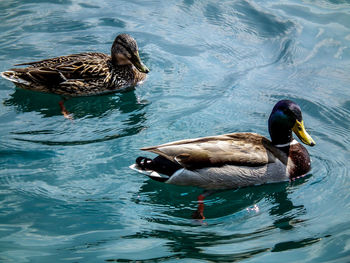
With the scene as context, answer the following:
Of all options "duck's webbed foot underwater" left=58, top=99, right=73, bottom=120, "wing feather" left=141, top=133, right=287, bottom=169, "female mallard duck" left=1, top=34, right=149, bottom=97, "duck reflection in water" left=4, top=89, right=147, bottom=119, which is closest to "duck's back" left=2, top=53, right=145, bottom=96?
"female mallard duck" left=1, top=34, right=149, bottom=97

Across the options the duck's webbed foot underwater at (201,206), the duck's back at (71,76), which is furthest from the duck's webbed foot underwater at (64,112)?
the duck's webbed foot underwater at (201,206)

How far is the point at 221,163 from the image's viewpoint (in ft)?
21.2

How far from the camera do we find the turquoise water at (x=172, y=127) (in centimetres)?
546

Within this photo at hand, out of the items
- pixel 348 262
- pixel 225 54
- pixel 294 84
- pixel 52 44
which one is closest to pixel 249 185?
pixel 348 262

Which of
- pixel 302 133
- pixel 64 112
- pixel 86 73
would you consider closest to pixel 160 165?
pixel 302 133

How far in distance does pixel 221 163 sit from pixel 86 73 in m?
3.44

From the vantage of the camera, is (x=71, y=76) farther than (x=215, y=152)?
Yes

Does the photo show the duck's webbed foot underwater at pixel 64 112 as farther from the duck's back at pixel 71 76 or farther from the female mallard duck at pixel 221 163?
the female mallard duck at pixel 221 163

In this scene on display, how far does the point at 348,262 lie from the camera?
511 cm

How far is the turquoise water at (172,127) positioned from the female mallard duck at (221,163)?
6.2 inches

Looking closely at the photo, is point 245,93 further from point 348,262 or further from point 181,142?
point 348,262

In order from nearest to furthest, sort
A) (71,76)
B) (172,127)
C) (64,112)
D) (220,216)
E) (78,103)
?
(220,216) < (172,127) < (64,112) < (78,103) < (71,76)

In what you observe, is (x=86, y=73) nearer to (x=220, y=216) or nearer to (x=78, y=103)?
(x=78, y=103)

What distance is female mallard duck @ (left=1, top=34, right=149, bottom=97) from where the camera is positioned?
8672 millimetres
